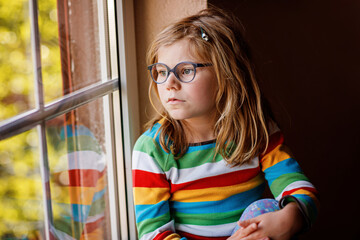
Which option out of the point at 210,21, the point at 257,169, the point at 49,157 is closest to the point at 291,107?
the point at 257,169

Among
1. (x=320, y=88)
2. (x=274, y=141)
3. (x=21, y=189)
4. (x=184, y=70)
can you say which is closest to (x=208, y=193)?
(x=274, y=141)

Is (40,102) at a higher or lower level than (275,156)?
higher

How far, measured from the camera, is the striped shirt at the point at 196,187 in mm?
1033

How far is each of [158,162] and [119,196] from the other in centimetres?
26

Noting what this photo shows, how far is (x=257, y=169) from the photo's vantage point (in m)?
1.10

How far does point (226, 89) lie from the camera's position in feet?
3.39

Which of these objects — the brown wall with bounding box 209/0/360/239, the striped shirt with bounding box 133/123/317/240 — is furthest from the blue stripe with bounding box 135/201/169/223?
the brown wall with bounding box 209/0/360/239

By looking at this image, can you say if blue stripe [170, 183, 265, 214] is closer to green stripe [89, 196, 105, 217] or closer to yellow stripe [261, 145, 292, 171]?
yellow stripe [261, 145, 292, 171]

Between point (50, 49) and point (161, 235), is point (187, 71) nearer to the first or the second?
point (50, 49)

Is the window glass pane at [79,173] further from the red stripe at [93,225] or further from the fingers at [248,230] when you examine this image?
the fingers at [248,230]

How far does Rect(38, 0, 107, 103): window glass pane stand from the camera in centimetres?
81

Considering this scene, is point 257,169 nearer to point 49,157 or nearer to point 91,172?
point 91,172

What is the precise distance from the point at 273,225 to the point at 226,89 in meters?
0.39

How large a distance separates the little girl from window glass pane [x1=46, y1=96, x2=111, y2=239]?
5.0 inches
